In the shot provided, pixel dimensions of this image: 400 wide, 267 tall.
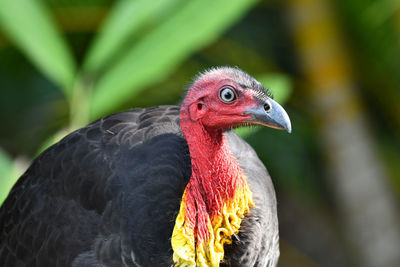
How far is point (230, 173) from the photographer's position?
2.93 metres

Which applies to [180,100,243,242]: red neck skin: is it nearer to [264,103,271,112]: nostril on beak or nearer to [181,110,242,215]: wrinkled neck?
[181,110,242,215]: wrinkled neck

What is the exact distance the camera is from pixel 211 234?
2928 mm

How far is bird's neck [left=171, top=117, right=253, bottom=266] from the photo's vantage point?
9.55 feet

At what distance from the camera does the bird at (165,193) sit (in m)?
2.88

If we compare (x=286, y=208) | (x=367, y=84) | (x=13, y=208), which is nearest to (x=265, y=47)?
(x=367, y=84)

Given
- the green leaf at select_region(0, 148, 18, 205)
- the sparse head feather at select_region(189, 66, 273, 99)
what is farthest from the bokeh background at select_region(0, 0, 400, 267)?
the sparse head feather at select_region(189, 66, 273, 99)

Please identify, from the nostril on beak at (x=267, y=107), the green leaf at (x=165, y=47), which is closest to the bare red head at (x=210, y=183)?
the nostril on beak at (x=267, y=107)

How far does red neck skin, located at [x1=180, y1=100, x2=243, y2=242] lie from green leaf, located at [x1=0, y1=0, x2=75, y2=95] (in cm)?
122

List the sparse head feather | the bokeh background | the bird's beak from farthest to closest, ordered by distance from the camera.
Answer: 1. the bokeh background
2. the sparse head feather
3. the bird's beak

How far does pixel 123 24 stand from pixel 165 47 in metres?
0.27

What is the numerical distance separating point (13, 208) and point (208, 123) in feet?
3.81

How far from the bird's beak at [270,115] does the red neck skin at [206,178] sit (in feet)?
0.68

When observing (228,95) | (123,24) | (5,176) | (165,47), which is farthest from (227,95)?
(5,176)

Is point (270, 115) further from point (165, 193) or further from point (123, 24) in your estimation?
point (123, 24)
